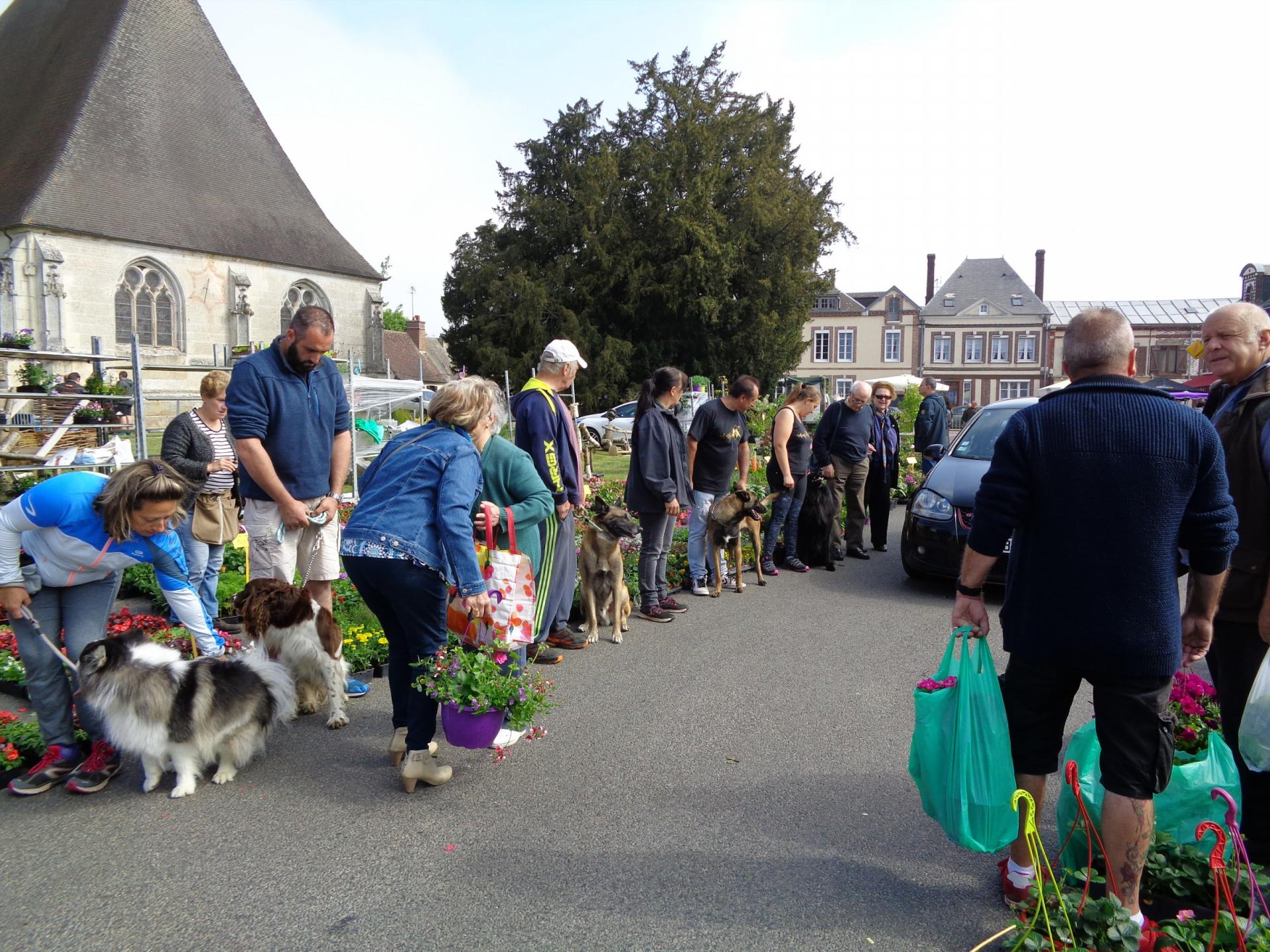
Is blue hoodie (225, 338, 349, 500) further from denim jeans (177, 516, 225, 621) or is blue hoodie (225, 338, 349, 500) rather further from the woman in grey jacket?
the woman in grey jacket

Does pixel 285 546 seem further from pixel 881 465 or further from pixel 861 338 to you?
pixel 861 338

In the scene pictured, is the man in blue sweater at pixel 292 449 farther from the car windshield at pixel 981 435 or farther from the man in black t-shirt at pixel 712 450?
the car windshield at pixel 981 435

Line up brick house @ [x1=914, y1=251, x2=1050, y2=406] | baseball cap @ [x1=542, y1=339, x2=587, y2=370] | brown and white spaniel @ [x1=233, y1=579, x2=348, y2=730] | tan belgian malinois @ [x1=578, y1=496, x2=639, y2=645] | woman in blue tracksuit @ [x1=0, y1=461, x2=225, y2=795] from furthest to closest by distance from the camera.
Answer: brick house @ [x1=914, y1=251, x2=1050, y2=406] < tan belgian malinois @ [x1=578, y1=496, x2=639, y2=645] < baseball cap @ [x1=542, y1=339, x2=587, y2=370] < brown and white spaniel @ [x1=233, y1=579, x2=348, y2=730] < woman in blue tracksuit @ [x1=0, y1=461, x2=225, y2=795]

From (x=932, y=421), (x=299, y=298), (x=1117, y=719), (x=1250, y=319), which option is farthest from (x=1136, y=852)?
(x=299, y=298)

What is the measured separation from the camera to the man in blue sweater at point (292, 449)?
485 centimetres

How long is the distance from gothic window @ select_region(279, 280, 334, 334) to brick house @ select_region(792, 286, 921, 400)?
37.1 metres

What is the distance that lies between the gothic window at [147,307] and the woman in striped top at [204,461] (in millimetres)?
27802

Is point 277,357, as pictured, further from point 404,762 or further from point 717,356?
point 717,356

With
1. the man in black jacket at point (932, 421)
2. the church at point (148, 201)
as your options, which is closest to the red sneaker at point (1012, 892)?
Result: the man in black jacket at point (932, 421)

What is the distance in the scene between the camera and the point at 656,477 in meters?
7.13

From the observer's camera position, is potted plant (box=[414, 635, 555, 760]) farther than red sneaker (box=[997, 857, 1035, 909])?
Yes

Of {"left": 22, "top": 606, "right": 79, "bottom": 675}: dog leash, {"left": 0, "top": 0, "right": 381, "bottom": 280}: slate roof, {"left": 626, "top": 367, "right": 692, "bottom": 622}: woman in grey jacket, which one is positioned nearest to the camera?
{"left": 22, "top": 606, "right": 79, "bottom": 675}: dog leash

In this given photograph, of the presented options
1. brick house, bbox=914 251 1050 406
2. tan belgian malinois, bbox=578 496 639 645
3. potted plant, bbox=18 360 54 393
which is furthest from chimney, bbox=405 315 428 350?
tan belgian malinois, bbox=578 496 639 645

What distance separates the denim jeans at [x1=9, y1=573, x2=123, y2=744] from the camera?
154 inches
